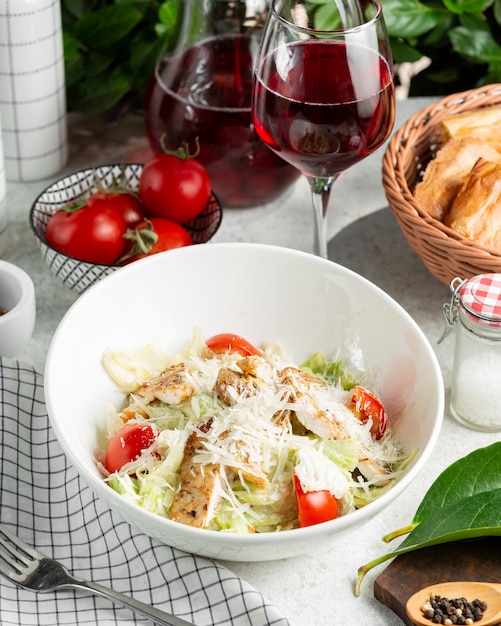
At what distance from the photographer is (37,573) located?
112cm

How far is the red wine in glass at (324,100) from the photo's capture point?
135cm

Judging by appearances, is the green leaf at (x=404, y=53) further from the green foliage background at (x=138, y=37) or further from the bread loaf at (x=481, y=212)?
the bread loaf at (x=481, y=212)

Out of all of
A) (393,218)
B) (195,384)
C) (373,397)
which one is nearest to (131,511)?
(195,384)

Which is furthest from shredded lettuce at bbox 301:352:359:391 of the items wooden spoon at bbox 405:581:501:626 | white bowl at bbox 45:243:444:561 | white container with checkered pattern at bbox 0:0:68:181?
white container with checkered pattern at bbox 0:0:68:181

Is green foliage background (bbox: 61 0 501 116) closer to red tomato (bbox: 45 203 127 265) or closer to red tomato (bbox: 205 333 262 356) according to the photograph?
red tomato (bbox: 45 203 127 265)

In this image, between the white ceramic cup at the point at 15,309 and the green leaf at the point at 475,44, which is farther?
the green leaf at the point at 475,44

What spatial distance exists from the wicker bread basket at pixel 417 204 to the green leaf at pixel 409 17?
373mm

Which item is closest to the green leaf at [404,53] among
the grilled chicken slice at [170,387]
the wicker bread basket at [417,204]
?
the wicker bread basket at [417,204]

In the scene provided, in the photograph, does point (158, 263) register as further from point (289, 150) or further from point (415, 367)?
point (415, 367)

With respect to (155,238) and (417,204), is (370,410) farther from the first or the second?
(155,238)

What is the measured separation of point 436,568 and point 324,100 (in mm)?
679


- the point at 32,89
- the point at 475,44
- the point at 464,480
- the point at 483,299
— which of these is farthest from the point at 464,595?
the point at 475,44

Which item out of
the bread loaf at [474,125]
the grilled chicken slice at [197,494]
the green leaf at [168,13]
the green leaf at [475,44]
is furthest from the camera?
the green leaf at [475,44]

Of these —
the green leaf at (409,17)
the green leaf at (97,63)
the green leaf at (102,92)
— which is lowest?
the green leaf at (102,92)
